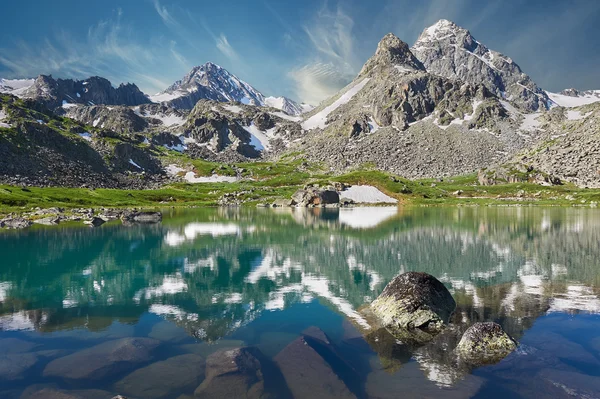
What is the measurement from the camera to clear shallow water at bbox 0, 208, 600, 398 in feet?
48.2

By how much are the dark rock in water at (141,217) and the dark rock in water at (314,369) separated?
3197 inches

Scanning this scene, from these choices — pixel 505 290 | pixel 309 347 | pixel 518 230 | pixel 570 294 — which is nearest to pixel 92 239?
pixel 309 347

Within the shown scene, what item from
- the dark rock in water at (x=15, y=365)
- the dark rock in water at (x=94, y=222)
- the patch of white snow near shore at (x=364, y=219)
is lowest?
the patch of white snow near shore at (x=364, y=219)

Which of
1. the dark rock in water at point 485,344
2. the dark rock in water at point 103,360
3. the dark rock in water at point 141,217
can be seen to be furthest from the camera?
the dark rock in water at point 141,217

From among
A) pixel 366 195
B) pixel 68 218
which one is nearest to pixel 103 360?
pixel 68 218

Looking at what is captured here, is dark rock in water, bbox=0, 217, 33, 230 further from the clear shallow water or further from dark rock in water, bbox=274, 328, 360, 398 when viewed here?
dark rock in water, bbox=274, 328, 360, 398

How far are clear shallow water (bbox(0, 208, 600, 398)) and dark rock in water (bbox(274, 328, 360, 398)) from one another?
0.97ft

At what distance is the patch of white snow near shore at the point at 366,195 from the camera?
174 meters

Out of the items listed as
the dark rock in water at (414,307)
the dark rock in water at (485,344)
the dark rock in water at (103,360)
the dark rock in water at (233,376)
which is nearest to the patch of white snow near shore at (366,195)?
the dark rock in water at (414,307)

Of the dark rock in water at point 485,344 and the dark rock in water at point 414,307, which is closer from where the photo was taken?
the dark rock in water at point 485,344

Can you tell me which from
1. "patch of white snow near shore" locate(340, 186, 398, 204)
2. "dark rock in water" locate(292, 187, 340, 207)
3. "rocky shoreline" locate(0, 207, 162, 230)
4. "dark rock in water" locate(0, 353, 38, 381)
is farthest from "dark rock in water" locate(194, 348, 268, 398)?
"patch of white snow near shore" locate(340, 186, 398, 204)

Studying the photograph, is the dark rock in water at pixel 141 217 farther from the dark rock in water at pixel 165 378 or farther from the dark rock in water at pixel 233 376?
the dark rock in water at pixel 233 376

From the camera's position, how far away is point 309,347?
56.2ft

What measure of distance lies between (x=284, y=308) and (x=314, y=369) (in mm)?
9574
